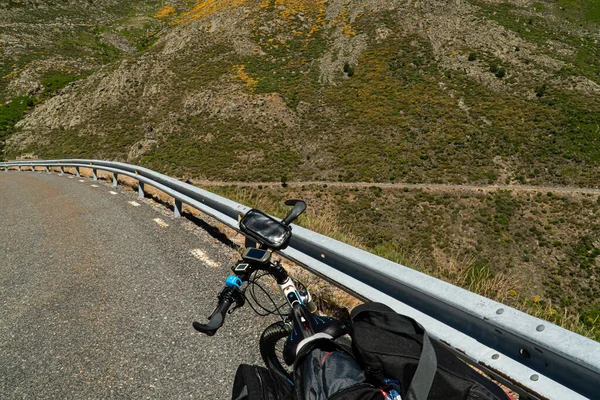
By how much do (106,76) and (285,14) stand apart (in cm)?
3498

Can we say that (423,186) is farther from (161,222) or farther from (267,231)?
(267,231)

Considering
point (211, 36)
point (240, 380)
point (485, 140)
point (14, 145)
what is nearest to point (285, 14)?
point (211, 36)

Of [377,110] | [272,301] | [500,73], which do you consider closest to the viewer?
[272,301]

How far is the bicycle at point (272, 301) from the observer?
1654 millimetres

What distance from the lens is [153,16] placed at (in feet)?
310

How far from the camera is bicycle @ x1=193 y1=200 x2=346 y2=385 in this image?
1654 mm

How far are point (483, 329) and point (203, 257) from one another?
3766mm

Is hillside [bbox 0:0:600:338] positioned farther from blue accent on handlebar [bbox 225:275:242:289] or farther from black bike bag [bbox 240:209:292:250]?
blue accent on handlebar [bbox 225:275:242:289]

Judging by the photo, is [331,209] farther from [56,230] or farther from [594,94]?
[594,94]

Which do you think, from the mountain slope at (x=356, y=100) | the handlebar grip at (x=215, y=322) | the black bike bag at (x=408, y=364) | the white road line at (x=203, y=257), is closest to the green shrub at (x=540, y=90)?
the mountain slope at (x=356, y=100)

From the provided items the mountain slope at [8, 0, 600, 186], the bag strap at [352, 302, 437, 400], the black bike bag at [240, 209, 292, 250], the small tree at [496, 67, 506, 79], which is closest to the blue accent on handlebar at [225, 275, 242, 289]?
the black bike bag at [240, 209, 292, 250]

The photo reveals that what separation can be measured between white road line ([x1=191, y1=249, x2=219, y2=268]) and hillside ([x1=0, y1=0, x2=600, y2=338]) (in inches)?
1067

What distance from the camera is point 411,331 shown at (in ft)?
4.56

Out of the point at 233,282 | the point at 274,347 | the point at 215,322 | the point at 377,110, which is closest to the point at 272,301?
the point at 233,282
